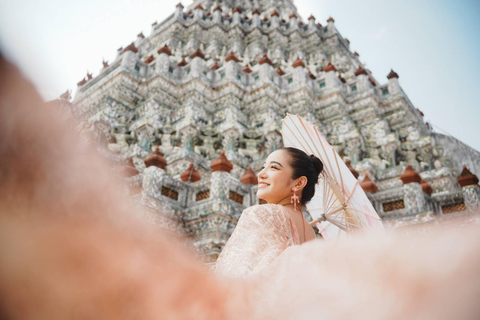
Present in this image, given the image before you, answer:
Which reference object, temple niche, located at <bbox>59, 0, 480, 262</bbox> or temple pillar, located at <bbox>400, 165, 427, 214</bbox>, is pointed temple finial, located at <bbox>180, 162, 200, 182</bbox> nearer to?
temple niche, located at <bbox>59, 0, 480, 262</bbox>

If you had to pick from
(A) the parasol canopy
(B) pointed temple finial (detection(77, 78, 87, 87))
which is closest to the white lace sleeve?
(A) the parasol canopy

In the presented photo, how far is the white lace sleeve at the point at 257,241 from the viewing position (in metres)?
1.51

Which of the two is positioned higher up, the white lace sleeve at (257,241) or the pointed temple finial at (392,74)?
the pointed temple finial at (392,74)

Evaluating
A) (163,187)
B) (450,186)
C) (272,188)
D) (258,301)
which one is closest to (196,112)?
(163,187)

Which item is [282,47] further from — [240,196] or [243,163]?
[240,196]

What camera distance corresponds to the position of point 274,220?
181 centimetres

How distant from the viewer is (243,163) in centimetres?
947

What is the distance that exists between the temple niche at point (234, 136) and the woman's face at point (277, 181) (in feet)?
13.2

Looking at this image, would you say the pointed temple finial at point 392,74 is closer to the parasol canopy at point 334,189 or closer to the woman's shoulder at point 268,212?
the parasol canopy at point 334,189

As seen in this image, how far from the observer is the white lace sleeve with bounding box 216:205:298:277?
4.95 ft

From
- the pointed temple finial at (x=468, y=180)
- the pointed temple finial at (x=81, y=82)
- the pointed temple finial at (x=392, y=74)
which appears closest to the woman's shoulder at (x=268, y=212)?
the pointed temple finial at (x=468, y=180)

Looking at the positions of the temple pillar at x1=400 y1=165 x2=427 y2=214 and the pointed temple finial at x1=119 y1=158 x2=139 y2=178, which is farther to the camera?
the pointed temple finial at x1=119 y1=158 x2=139 y2=178

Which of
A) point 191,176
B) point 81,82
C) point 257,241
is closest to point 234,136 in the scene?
point 191,176

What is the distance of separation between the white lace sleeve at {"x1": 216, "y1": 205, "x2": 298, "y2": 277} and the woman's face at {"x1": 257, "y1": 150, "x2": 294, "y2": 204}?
0.26 meters
